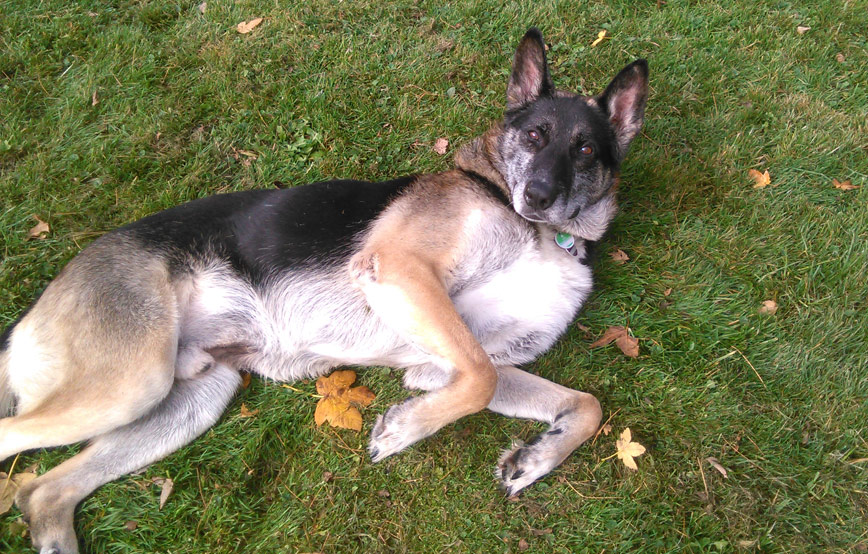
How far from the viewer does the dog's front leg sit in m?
3.33

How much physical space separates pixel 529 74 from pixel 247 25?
3271 mm

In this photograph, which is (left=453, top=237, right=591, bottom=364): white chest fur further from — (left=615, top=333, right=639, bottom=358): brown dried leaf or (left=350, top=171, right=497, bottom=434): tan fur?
(left=615, top=333, right=639, bottom=358): brown dried leaf

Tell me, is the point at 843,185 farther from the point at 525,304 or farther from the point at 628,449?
the point at 525,304

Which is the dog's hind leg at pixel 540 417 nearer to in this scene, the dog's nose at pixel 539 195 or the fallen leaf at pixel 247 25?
the dog's nose at pixel 539 195

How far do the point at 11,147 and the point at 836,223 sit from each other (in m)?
7.45

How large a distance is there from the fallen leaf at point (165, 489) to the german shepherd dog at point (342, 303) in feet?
0.59

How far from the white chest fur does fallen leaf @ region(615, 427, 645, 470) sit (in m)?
0.85

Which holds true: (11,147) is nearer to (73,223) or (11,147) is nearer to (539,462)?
(73,223)

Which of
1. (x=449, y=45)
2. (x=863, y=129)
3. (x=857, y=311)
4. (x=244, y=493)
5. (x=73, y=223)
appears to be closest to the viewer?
(x=244, y=493)

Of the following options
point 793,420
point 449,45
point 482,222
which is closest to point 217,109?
point 449,45

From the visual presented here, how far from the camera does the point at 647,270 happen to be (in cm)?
470

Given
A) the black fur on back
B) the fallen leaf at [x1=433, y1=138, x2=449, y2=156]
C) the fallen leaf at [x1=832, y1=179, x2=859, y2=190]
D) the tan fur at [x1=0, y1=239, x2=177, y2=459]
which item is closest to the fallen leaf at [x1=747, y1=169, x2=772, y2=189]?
the fallen leaf at [x1=832, y1=179, x2=859, y2=190]

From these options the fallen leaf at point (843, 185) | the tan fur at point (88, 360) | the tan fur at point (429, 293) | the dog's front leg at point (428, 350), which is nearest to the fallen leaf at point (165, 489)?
the tan fur at point (88, 360)

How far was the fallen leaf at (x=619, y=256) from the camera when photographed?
15.6 ft
